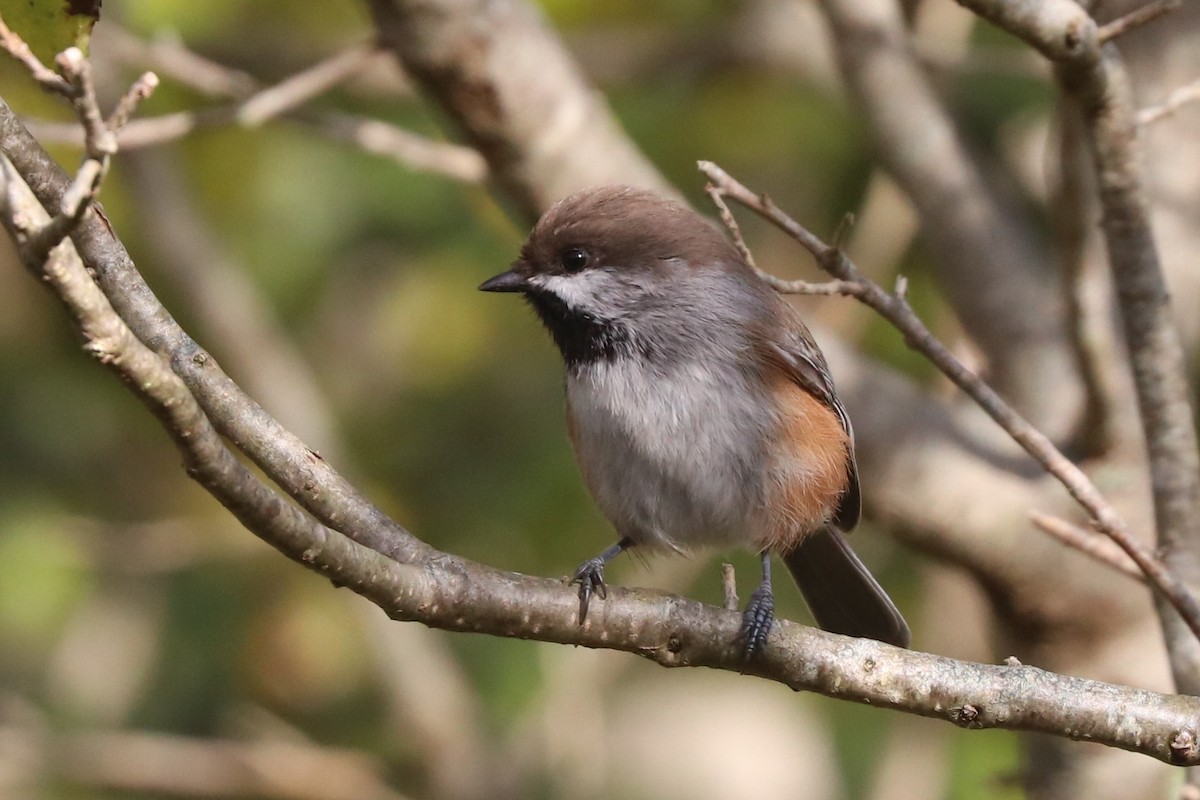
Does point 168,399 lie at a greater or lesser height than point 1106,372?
greater

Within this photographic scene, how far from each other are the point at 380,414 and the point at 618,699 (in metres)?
2.00

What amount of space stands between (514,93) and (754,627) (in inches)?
74.5

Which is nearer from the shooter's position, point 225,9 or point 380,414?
point 225,9

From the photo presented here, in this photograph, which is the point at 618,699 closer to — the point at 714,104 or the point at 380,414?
the point at 380,414

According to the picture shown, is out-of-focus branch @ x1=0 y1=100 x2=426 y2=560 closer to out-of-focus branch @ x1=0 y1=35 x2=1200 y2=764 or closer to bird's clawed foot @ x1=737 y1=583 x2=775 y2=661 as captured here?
out-of-focus branch @ x1=0 y1=35 x2=1200 y2=764

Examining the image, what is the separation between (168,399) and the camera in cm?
181

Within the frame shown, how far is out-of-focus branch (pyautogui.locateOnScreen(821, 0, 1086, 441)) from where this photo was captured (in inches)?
176

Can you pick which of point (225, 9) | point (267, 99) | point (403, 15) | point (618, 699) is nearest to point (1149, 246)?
point (403, 15)

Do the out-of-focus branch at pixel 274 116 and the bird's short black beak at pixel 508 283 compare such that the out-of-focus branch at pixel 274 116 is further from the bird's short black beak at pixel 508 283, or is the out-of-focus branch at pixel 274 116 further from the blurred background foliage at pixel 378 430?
the blurred background foliage at pixel 378 430

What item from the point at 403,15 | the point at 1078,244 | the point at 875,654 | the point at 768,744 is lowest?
the point at 768,744

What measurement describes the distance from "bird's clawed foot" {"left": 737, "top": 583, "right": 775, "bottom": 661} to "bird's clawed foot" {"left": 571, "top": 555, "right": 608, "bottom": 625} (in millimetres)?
321

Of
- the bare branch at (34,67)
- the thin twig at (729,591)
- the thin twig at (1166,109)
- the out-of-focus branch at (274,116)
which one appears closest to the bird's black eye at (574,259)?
the out-of-focus branch at (274,116)

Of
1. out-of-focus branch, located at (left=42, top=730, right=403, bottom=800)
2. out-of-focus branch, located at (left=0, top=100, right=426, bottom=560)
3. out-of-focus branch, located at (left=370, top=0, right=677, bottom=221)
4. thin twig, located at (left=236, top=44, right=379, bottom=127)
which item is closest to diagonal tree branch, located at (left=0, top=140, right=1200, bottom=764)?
out-of-focus branch, located at (left=0, top=100, right=426, bottom=560)

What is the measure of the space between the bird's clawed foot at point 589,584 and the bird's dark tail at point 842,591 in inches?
48.6
